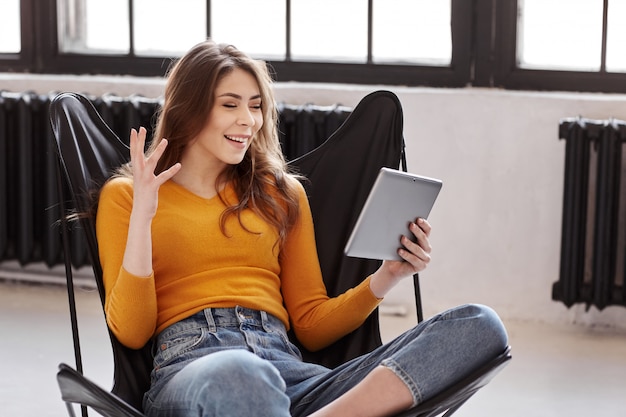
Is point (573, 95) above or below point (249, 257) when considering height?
above

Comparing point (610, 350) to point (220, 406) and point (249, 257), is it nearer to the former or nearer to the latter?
point (249, 257)

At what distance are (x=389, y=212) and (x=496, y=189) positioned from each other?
1.65m

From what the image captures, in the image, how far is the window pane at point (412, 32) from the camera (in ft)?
11.8

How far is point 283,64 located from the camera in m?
3.71

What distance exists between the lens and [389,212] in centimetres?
188

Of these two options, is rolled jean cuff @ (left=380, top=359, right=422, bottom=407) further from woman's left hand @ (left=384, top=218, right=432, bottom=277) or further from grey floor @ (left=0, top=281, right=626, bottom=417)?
grey floor @ (left=0, top=281, right=626, bottom=417)

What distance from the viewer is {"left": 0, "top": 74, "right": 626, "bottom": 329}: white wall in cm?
341

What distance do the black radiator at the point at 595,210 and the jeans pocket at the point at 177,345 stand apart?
1736 millimetres

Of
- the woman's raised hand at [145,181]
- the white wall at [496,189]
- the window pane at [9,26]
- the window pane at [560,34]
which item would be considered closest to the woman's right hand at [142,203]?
the woman's raised hand at [145,181]

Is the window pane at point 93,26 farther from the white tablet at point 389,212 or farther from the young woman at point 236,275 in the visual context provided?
the white tablet at point 389,212

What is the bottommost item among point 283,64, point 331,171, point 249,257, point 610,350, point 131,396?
point 610,350

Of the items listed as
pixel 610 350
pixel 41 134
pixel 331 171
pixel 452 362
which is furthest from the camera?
pixel 41 134

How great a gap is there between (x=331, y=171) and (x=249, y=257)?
1.41ft

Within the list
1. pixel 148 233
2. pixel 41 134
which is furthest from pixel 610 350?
pixel 41 134
